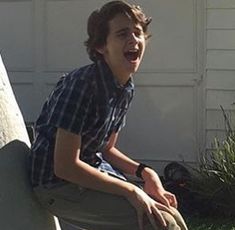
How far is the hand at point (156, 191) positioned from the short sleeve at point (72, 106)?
481 mm

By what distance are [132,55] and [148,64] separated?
5.11 m

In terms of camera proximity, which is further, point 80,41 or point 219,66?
point 80,41

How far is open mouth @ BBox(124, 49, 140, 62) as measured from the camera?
294 cm

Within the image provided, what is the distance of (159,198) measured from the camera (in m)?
3.08

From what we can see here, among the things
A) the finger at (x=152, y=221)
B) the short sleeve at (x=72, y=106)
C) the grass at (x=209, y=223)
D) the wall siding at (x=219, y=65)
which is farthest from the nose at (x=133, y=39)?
the wall siding at (x=219, y=65)

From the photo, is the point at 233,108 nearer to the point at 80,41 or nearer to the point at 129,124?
the point at 129,124

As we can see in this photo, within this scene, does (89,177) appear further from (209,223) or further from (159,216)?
(209,223)

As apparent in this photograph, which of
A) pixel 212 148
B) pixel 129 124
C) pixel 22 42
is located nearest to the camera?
pixel 212 148

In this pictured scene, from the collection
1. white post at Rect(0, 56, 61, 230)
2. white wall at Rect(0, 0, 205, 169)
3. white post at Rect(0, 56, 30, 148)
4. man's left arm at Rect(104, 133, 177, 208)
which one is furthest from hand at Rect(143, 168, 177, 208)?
white wall at Rect(0, 0, 205, 169)

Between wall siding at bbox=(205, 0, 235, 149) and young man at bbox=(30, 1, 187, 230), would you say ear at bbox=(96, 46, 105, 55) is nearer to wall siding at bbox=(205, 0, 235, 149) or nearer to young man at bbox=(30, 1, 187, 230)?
young man at bbox=(30, 1, 187, 230)

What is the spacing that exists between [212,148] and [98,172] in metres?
4.69

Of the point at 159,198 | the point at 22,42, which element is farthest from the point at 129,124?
the point at 159,198

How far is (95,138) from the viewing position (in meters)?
2.94

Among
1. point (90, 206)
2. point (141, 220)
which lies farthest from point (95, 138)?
point (141, 220)
